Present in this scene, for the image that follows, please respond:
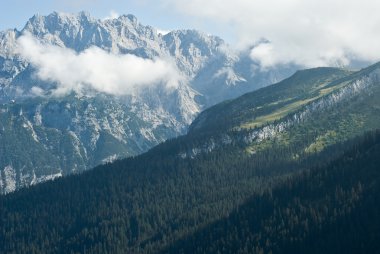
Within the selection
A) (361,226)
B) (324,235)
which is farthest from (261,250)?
(361,226)

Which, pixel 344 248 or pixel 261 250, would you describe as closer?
pixel 344 248

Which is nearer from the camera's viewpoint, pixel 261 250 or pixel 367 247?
pixel 367 247

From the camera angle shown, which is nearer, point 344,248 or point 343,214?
point 344,248

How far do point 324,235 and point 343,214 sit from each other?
37.2 feet

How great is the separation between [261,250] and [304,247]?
15181mm

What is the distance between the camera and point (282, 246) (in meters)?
199

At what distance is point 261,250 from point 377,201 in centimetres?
4200

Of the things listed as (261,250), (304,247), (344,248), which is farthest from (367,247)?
(261,250)

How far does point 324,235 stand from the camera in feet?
636

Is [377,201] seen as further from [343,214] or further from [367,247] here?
[367,247]

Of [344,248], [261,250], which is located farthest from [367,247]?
[261,250]

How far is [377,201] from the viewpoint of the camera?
19762 centimetres

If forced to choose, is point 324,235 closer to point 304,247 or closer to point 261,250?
point 304,247

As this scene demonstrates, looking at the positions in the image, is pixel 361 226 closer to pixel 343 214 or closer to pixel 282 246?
pixel 343 214
